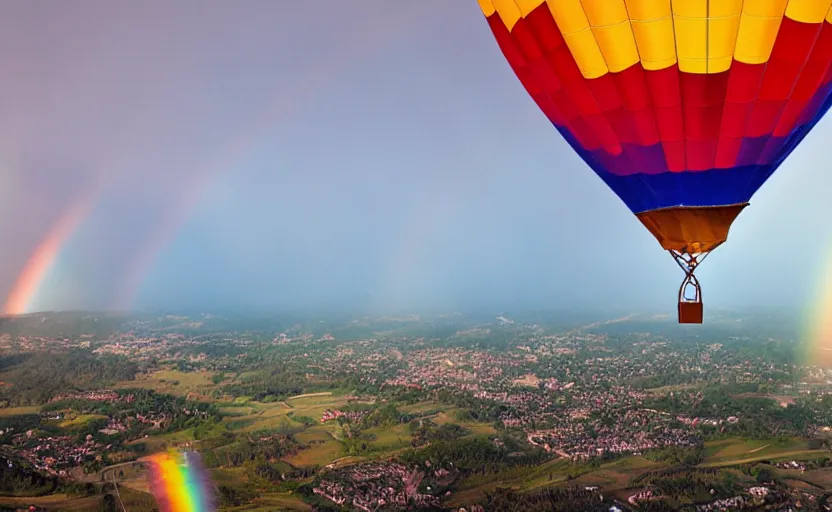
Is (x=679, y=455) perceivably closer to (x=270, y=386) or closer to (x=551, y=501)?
(x=551, y=501)

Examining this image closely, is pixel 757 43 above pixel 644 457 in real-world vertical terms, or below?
above

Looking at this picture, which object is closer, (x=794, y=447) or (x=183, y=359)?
(x=794, y=447)

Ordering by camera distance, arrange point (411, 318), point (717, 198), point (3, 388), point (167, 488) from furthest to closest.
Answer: point (411, 318), point (3, 388), point (167, 488), point (717, 198)

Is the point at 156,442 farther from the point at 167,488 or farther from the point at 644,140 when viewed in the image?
the point at 644,140

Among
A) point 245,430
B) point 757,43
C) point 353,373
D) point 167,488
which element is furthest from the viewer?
point 353,373

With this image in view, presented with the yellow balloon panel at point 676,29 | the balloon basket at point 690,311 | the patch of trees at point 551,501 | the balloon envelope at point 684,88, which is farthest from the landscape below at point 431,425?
the yellow balloon panel at point 676,29

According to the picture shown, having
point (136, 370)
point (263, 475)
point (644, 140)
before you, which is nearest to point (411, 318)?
point (136, 370)

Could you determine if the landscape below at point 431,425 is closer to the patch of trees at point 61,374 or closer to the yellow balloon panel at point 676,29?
the patch of trees at point 61,374

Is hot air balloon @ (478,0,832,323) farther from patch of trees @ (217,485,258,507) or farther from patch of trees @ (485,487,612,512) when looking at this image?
patch of trees @ (217,485,258,507)

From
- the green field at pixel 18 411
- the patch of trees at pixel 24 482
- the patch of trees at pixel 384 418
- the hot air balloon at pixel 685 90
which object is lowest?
the patch of trees at pixel 24 482

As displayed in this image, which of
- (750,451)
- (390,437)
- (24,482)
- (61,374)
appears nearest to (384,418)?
(390,437)
